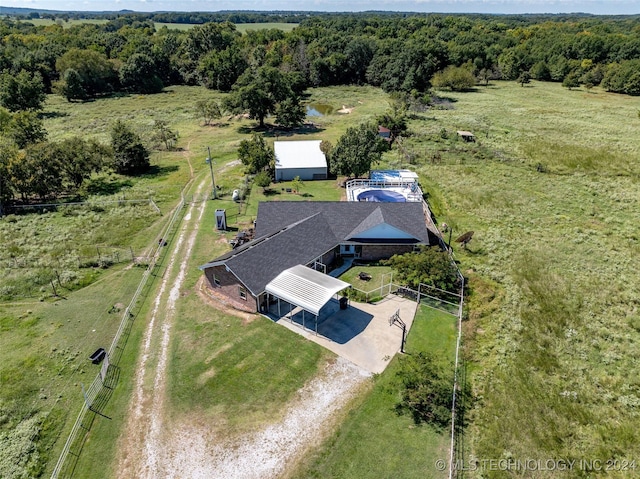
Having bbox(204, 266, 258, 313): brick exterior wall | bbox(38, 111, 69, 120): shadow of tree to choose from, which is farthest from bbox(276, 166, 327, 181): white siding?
bbox(38, 111, 69, 120): shadow of tree

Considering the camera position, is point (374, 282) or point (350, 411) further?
point (374, 282)

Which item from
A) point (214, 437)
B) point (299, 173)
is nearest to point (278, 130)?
point (299, 173)

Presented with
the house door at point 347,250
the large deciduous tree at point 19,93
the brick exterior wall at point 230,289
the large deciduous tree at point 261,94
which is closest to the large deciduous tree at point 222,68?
the large deciduous tree at point 261,94

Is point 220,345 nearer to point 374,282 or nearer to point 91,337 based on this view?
point 91,337

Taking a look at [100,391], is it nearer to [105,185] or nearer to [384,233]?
[384,233]

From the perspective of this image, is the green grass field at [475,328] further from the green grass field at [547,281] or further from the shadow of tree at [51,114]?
the shadow of tree at [51,114]

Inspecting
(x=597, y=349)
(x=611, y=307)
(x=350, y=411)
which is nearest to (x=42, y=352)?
(x=350, y=411)

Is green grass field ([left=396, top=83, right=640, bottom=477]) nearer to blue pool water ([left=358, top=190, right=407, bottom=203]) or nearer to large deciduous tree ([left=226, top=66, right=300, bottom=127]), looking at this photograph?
blue pool water ([left=358, top=190, right=407, bottom=203])
